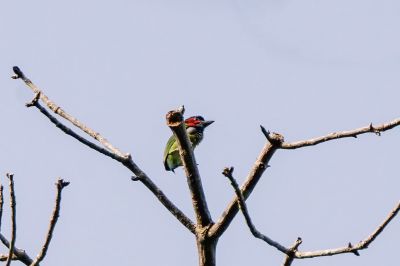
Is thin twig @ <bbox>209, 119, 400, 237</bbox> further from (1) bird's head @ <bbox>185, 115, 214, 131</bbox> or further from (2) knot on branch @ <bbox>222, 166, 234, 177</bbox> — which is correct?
(1) bird's head @ <bbox>185, 115, 214, 131</bbox>

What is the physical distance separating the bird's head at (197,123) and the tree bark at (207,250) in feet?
19.9

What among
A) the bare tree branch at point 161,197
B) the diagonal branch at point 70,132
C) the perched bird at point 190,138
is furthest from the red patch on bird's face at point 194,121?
the diagonal branch at point 70,132

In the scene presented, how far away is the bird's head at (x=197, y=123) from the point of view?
396 inches

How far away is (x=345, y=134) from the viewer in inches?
139

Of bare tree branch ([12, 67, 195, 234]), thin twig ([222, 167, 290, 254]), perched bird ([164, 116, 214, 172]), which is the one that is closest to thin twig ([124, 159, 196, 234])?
bare tree branch ([12, 67, 195, 234])

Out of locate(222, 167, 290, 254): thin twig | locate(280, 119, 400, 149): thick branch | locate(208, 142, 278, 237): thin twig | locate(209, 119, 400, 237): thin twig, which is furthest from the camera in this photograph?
locate(208, 142, 278, 237): thin twig

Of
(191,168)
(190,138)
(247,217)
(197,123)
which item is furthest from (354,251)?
(197,123)

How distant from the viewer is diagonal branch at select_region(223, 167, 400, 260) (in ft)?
11.6

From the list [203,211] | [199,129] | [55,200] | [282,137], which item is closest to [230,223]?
[203,211]

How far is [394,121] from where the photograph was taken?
339 cm

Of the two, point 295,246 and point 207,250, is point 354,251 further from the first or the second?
point 207,250

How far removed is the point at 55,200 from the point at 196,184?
816mm

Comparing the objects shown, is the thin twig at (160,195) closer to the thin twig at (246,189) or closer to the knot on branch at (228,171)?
the thin twig at (246,189)

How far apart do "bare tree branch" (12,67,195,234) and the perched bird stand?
5212mm
